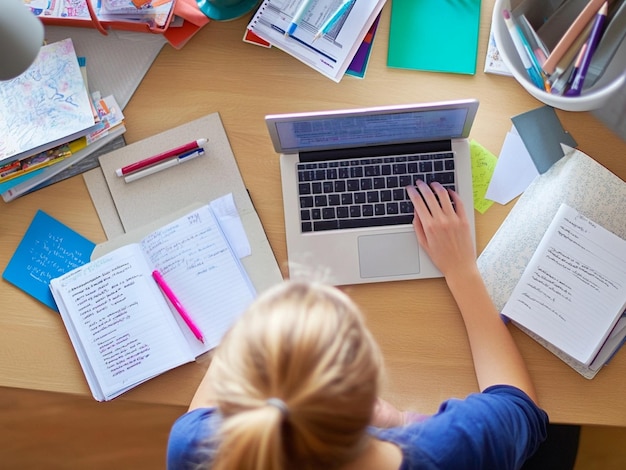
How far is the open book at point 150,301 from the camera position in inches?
37.6

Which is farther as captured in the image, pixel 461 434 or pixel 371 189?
pixel 371 189

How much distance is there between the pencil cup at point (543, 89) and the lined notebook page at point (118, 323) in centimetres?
60

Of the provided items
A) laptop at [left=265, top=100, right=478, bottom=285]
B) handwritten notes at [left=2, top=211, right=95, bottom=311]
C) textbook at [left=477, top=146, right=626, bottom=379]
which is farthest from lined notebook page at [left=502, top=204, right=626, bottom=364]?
handwritten notes at [left=2, top=211, right=95, bottom=311]

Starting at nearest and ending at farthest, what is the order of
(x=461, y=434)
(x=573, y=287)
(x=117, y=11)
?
(x=461, y=434), (x=573, y=287), (x=117, y=11)

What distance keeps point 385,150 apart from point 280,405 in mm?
496

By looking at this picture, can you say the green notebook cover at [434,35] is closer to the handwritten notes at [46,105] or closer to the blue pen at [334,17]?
the blue pen at [334,17]

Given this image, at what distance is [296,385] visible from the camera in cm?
60

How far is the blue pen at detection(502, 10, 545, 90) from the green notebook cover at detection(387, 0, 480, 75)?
12 cm

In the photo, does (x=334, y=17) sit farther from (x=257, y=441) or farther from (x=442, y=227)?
(x=257, y=441)

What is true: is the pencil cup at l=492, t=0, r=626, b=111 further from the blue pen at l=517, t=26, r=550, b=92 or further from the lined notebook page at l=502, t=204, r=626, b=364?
the lined notebook page at l=502, t=204, r=626, b=364

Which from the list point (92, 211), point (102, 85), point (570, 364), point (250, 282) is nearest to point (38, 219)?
point (92, 211)

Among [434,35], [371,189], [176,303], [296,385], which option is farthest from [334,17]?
[296,385]

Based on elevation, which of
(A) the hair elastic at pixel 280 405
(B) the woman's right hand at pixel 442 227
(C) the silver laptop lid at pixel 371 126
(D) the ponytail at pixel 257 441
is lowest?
(B) the woman's right hand at pixel 442 227

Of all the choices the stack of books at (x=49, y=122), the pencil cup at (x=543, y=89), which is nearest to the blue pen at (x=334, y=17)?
the pencil cup at (x=543, y=89)
